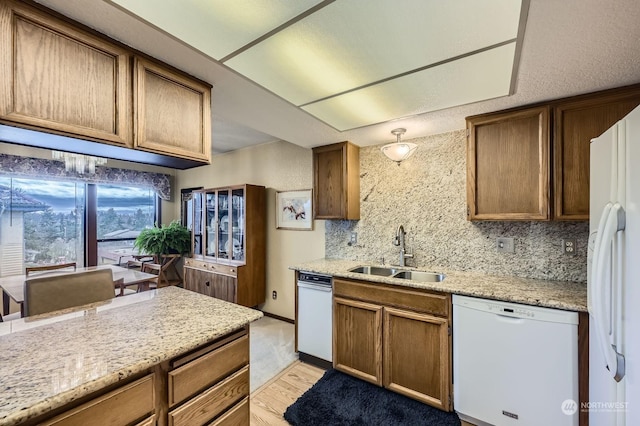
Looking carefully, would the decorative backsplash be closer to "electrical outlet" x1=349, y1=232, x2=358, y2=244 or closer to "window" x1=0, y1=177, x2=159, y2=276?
"electrical outlet" x1=349, y1=232, x2=358, y2=244

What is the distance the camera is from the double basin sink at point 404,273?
7.93 feet

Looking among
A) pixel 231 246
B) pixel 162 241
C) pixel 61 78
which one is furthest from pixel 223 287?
pixel 61 78

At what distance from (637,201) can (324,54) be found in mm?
1436

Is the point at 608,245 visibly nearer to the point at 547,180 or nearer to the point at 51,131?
the point at 547,180

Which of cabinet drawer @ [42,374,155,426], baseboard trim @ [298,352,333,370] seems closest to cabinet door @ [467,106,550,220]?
baseboard trim @ [298,352,333,370]

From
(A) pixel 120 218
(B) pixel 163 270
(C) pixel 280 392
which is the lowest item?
(C) pixel 280 392

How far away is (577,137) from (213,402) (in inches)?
105

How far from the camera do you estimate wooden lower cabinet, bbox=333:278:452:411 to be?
192 centimetres

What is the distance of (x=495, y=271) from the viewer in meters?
2.28

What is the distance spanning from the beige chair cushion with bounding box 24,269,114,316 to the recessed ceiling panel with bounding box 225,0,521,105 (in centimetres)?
165

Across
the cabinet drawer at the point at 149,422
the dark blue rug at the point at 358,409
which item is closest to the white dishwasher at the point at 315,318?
the dark blue rug at the point at 358,409

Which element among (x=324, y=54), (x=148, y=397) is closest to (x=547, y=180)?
(x=324, y=54)

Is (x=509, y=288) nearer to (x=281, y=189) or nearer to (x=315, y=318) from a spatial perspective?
(x=315, y=318)

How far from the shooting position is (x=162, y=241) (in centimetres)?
421
